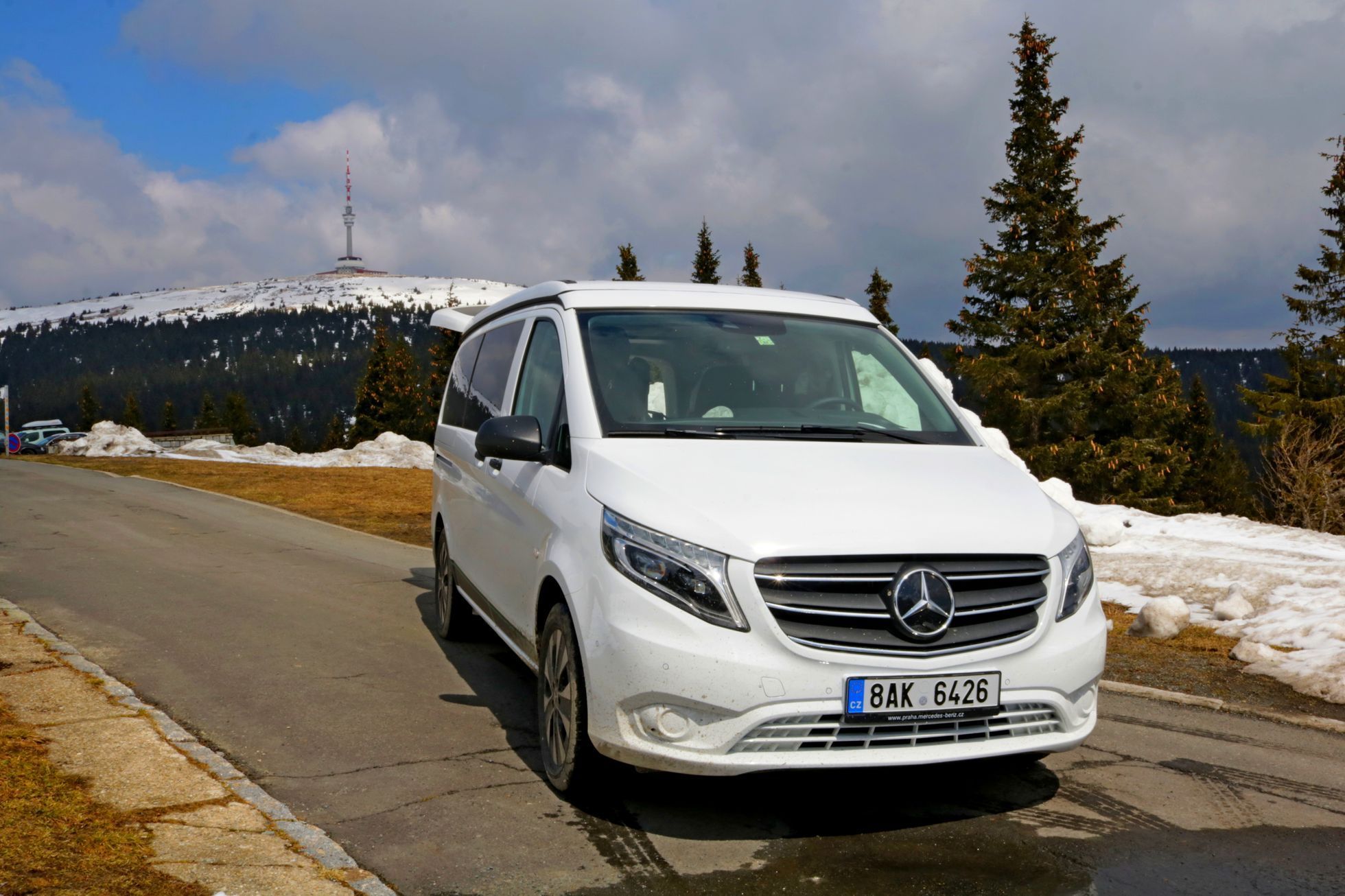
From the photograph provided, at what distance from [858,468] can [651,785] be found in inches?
61.1

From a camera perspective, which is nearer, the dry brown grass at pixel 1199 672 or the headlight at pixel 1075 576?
the headlight at pixel 1075 576

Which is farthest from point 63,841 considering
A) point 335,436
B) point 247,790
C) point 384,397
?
point 335,436

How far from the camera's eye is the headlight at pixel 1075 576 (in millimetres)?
4141

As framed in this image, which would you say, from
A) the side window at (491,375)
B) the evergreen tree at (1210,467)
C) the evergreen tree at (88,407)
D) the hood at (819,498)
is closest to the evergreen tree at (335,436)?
the evergreen tree at (88,407)

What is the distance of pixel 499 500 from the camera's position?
558cm

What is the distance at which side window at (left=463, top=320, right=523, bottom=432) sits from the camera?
6.19 m

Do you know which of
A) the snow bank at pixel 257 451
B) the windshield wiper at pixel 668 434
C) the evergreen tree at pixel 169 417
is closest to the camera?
the windshield wiper at pixel 668 434

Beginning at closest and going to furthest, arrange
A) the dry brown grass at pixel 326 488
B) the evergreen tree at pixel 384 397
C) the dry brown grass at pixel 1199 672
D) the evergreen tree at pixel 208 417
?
the dry brown grass at pixel 1199 672, the dry brown grass at pixel 326 488, the evergreen tree at pixel 384 397, the evergreen tree at pixel 208 417

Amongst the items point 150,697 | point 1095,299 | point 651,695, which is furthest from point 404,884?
point 1095,299

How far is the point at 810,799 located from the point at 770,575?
1233 mm

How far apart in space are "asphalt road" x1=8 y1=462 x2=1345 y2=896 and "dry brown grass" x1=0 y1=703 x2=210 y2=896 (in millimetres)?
645

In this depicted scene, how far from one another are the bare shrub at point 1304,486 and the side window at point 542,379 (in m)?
21.2

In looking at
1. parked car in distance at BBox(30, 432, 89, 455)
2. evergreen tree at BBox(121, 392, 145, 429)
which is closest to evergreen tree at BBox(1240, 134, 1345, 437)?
parked car in distance at BBox(30, 432, 89, 455)

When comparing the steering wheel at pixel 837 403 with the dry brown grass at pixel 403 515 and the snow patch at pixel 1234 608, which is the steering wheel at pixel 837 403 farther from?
the snow patch at pixel 1234 608
